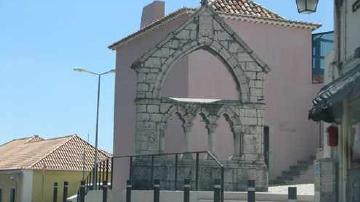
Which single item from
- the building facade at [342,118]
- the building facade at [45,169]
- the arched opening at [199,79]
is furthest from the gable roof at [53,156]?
the building facade at [342,118]

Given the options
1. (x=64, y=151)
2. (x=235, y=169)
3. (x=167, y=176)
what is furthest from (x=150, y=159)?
(x=64, y=151)

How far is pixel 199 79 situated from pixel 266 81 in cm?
343

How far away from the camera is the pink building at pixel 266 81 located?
33.8 m

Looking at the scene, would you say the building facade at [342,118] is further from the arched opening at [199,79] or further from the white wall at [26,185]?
the white wall at [26,185]

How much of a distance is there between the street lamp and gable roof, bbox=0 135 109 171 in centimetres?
4346

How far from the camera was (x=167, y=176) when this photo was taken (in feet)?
68.2

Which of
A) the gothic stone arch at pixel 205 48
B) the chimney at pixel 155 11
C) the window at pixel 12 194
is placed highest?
the chimney at pixel 155 11

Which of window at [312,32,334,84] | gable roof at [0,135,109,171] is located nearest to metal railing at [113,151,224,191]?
window at [312,32,334,84]

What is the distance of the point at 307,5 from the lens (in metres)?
12.7

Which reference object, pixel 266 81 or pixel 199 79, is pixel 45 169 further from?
pixel 266 81

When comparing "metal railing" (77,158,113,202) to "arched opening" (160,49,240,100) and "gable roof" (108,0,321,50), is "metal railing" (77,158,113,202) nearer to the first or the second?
"arched opening" (160,49,240,100)

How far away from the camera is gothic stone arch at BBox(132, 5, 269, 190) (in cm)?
2153

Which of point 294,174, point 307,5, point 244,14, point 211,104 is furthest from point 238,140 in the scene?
point 244,14

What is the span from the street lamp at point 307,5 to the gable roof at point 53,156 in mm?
43462
